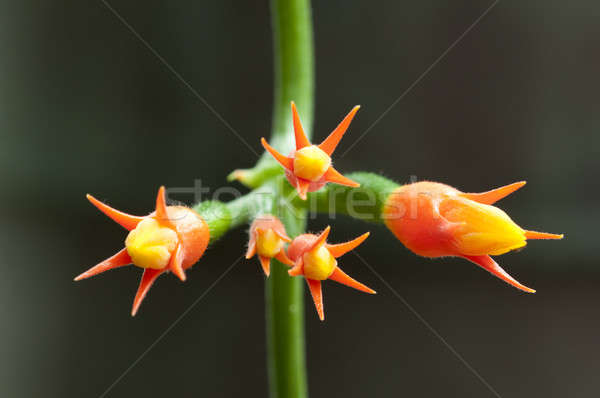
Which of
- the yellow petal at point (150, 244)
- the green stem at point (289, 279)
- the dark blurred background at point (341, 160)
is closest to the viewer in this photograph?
the yellow petal at point (150, 244)

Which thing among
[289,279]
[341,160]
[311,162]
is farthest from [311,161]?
[341,160]

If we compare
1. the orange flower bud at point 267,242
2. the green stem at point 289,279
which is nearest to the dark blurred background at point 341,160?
the green stem at point 289,279

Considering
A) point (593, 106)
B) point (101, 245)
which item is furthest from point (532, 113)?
point (101, 245)

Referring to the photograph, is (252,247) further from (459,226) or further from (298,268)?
(459,226)

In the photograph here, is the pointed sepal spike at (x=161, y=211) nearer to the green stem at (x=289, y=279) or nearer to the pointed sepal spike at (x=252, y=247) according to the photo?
the pointed sepal spike at (x=252, y=247)

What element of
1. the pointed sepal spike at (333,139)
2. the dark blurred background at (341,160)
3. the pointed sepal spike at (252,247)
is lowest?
Answer: the pointed sepal spike at (252,247)

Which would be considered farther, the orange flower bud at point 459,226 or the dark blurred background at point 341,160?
the dark blurred background at point 341,160

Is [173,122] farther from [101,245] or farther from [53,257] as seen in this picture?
[53,257]
